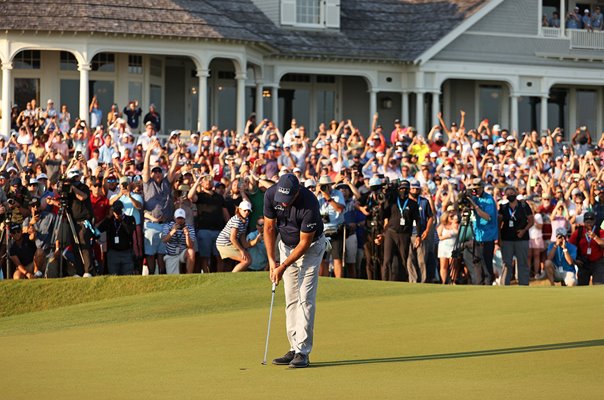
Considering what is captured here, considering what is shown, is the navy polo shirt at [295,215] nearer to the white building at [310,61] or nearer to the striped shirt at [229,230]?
the striped shirt at [229,230]

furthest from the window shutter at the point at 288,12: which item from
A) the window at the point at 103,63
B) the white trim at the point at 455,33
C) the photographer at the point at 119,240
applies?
the photographer at the point at 119,240

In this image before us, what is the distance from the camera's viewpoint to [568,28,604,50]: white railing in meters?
41.2

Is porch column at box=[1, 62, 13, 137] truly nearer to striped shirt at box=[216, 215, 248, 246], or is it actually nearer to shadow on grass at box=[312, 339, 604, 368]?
striped shirt at box=[216, 215, 248, 246]

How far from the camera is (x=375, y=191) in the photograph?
69.2ft

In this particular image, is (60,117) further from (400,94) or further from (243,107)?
(400,94)

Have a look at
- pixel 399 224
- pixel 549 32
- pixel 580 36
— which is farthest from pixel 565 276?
pixel 580 36

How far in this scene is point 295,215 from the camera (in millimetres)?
11492

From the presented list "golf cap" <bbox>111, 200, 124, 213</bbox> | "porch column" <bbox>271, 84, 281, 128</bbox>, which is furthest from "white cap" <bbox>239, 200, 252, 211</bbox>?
"porch column" <bbox>271, 84, 281, 128</bbox>

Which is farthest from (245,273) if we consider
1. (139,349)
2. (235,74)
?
(235,74)

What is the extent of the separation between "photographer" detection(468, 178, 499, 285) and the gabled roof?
13.7 metres

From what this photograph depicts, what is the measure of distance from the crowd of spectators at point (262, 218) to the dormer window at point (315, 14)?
13.8 m

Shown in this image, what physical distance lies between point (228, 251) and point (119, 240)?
1.78 m

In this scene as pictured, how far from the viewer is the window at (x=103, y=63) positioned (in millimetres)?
34562

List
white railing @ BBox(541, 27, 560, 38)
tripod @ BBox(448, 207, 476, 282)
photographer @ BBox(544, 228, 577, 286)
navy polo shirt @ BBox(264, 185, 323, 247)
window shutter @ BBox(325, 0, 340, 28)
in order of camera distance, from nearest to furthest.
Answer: navy polo shirt @ BBox(264, 185, 323, 247), tripod @ BBox(448, 207, 476, 282), photographer @ BBox(544, 228, 577, 286), window shutter @ BBox(325, 0, 340, 28), white railing @ BBox(541, 27, 560, 38)
